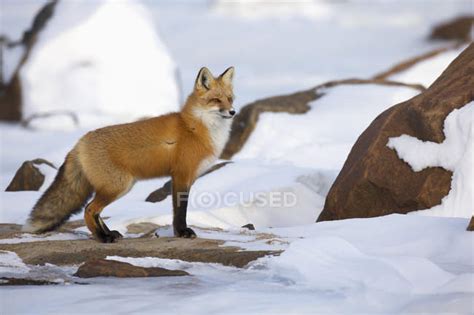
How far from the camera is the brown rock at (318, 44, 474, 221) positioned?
6738mm

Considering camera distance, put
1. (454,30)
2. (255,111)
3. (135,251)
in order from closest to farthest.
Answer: (135,251), (255,111), (454,30)

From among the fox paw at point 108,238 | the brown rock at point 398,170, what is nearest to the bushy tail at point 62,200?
the fox paw at point 108,238

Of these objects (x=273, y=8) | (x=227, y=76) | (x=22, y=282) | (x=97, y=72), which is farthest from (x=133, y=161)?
(x=273, y=8)

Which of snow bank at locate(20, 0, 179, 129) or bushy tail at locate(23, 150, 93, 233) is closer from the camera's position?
bushy tail at locate(23, 150, 93, 233)

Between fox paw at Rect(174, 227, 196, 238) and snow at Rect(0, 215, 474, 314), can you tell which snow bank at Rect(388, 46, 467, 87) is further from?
snow at Rect(0, 215, 474, 314)

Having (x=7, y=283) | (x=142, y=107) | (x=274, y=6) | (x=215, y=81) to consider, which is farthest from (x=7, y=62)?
(x=274, y=6)

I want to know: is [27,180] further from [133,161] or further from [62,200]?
[133,161]

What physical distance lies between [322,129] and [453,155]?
16.2ft

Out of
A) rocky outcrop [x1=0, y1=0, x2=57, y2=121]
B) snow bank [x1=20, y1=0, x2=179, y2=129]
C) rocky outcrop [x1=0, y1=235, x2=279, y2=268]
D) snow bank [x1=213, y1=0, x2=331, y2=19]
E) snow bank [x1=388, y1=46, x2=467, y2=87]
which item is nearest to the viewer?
rocky outcrop [x1=0, y1=235, x2=279, y2=268]

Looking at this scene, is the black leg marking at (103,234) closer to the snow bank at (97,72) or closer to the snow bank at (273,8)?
the snow bank at (97,72)

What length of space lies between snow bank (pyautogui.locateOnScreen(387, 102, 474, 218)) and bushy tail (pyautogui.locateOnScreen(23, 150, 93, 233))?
104 inches

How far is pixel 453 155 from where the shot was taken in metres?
6.70

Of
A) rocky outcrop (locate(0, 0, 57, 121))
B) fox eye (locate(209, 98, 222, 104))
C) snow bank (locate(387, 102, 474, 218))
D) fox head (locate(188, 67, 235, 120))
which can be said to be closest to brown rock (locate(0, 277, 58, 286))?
fox head (locate(188, 67, 235, 120))

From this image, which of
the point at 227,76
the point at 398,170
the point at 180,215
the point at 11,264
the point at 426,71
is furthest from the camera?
the point at 426,71
